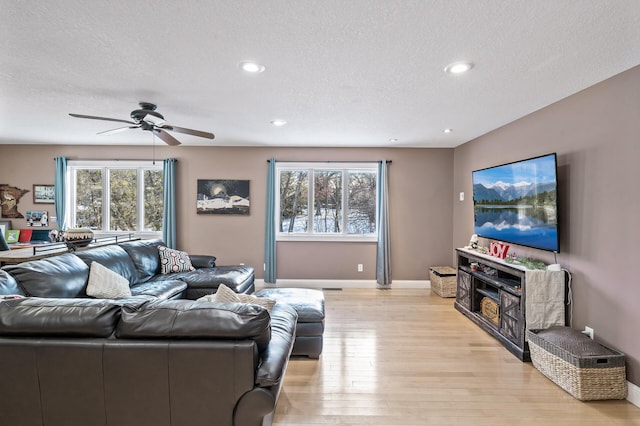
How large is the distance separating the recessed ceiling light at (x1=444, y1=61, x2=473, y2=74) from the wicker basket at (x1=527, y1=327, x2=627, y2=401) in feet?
7.34

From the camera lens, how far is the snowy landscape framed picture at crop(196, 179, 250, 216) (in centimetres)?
545

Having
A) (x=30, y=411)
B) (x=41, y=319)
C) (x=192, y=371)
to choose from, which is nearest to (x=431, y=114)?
(x=192, y=371)

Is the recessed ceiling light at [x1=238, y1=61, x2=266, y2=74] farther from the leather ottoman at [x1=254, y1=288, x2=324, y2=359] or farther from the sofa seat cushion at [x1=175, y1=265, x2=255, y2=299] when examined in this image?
the sofa seat cushion at [x1=175, y1=265, x2=255, y2=299]

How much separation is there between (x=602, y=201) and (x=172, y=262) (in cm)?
463

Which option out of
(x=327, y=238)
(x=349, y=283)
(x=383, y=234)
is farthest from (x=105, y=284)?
(x=383, y=234)

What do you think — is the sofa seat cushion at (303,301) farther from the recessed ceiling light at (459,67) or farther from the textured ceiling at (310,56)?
the recessed ceiling light at (459,67)

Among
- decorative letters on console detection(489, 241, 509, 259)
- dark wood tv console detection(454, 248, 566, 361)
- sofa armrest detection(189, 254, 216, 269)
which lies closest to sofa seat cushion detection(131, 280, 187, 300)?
sofa armrest detection(189, 254, 216, 269)

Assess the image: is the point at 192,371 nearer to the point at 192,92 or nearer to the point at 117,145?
the point at 192,92

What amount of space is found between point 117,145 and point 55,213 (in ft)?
5.09

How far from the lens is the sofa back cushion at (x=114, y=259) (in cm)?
330

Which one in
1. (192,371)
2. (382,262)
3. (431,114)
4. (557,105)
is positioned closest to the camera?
(192,371)

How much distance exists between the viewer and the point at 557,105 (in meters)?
3.09

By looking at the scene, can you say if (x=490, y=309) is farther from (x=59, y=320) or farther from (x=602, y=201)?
(x=59, y=320)

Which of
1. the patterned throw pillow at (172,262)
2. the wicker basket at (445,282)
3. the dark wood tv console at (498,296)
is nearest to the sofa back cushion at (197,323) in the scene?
the dark wood tv console at (498,296)
